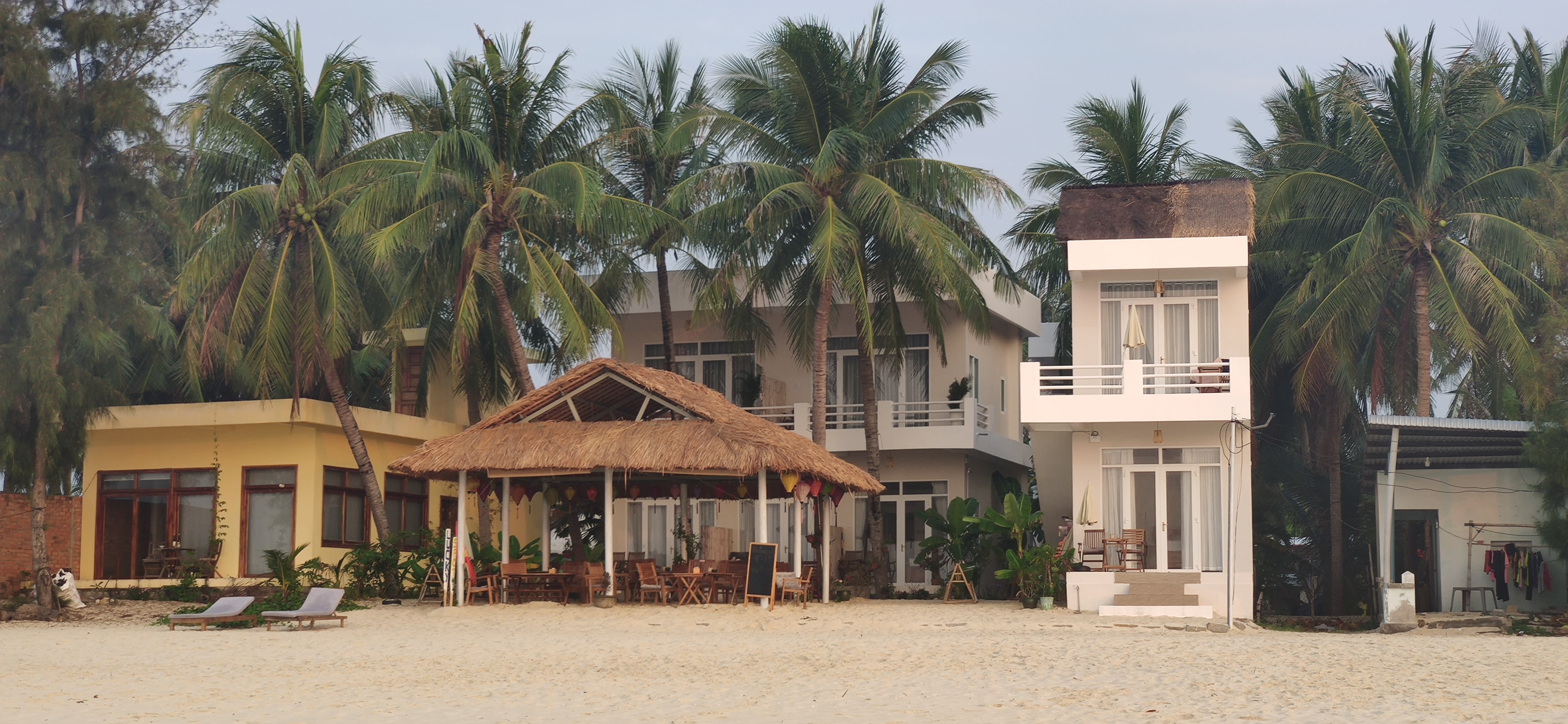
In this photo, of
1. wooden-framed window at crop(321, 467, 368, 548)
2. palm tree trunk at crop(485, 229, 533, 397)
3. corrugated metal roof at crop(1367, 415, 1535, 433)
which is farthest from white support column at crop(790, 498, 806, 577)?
corrugated metal roof at crop(1367, 415, 1535, 433)

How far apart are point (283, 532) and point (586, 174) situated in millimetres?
7567

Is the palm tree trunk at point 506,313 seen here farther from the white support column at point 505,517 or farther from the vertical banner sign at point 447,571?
the vertical banner sign at point 447,571

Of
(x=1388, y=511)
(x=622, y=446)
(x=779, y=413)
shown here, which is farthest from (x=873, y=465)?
(x=1388, y=511)

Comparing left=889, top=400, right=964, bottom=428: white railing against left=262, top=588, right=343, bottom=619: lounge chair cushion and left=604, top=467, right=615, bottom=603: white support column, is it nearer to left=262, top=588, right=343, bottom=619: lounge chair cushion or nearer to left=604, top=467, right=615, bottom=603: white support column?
left=604, top=467, right=615, bottom=603: white support column

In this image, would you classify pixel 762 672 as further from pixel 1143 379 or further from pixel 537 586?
pixel 1143 379

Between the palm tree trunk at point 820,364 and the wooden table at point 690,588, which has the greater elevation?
the palm tree trunk at point 820,364

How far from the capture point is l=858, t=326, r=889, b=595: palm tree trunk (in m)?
25.7

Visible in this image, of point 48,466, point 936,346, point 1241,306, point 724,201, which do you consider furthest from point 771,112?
point 48,466

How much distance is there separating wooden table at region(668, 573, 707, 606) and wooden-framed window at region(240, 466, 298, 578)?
23.6ft

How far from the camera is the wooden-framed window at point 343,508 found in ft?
82.1

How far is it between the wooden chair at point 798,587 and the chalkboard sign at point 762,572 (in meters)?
0.48

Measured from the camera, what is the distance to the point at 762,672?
44.3 feet

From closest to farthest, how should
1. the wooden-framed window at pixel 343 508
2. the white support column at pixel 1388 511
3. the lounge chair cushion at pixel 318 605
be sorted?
the lounge chair cushion at pixel 318 605 < the white support column at pixel 1388 511 < the wooden-framed window at pixel 343 508

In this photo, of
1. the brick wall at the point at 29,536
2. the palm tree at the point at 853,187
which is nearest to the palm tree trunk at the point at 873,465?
the palm tree at the point at 853,187
